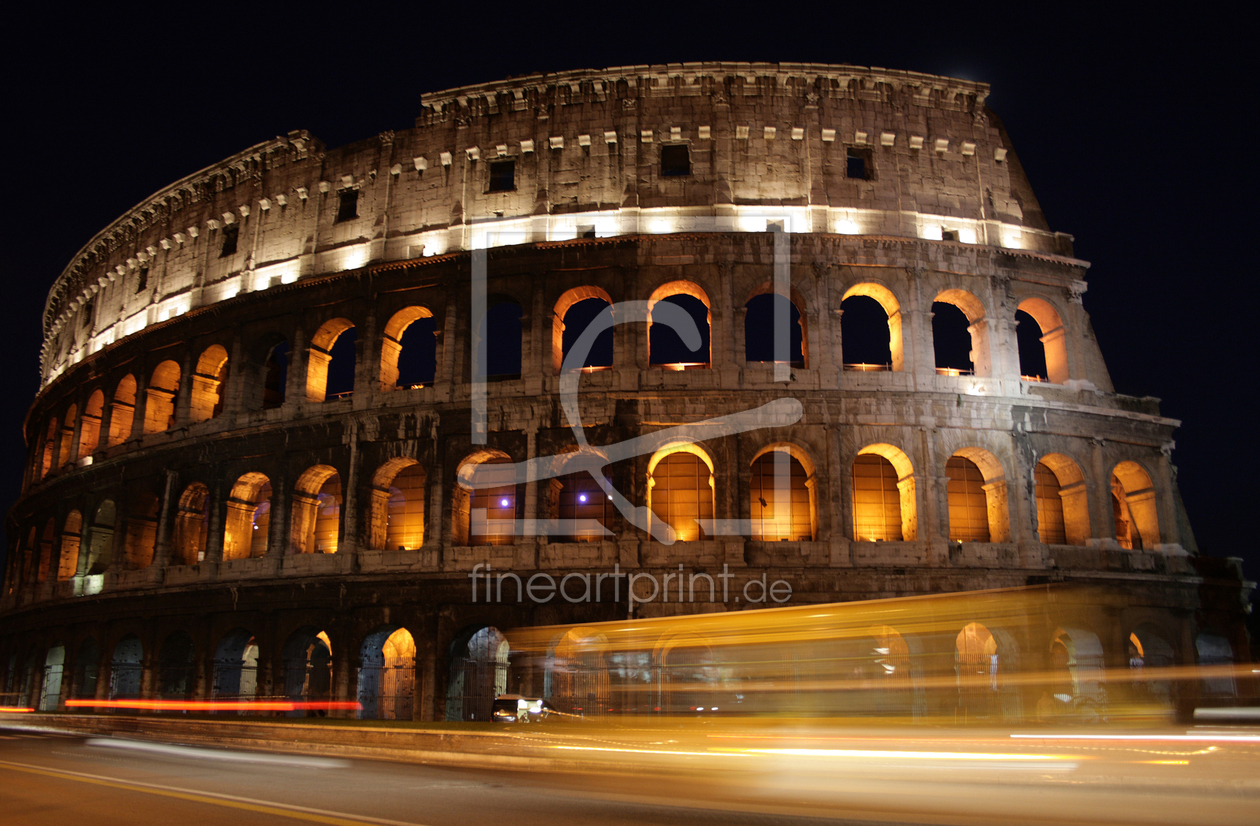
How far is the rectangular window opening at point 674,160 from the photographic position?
23719mm

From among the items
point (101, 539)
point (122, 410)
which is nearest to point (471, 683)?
point (101, 539)

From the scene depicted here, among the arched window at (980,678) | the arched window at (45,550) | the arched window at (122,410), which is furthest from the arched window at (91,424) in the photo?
the arched window at (980,678)

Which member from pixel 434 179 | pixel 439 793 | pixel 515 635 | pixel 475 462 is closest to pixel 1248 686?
pixel 439 793

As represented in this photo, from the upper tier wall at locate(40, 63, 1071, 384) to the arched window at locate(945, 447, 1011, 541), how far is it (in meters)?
6.01

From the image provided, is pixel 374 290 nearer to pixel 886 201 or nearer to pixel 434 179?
pixel 434 179

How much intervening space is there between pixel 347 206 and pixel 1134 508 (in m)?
23.6

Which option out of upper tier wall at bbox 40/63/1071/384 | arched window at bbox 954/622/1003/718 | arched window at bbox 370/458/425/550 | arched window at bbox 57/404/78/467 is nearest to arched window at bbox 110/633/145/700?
arched window at bbox 370/458/425/550

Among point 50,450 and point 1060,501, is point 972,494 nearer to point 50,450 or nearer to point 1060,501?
point 1060,501

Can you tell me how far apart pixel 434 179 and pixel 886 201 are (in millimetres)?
12544

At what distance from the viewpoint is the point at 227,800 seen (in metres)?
7.84

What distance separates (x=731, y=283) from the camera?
73.0 feet

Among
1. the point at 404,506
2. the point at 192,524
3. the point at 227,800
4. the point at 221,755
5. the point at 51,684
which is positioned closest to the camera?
the point at 227,800

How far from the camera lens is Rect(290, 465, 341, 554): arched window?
2378 cm

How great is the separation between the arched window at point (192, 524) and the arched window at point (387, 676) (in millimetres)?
6546
